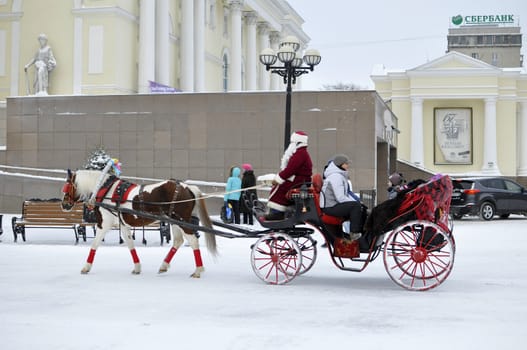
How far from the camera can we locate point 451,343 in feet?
22.6

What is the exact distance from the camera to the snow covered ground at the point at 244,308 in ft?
23.1

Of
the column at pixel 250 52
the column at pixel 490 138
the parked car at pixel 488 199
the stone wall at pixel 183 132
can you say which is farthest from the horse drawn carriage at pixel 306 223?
the column at pixel 250 52

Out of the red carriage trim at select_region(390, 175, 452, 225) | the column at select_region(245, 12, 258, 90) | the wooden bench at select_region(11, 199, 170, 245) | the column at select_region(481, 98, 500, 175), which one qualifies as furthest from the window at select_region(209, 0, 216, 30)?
the red carriage trim at select_region(390, 175, 452, 225)

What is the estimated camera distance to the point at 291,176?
10.8 metres

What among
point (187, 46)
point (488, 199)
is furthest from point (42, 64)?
point (488, 199)

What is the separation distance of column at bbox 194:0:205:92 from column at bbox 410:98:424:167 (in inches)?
683

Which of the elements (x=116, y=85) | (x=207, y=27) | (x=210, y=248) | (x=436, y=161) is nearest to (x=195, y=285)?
(x=210, y=248)

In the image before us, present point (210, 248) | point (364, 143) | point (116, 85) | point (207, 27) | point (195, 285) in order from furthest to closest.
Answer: point (207, 27) → point (116, 85) → point (364, 143) → point (210, 248) → point (195, 285)

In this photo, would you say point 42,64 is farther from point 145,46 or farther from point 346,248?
point 346,248

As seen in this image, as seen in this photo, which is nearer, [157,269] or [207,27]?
[157,269]

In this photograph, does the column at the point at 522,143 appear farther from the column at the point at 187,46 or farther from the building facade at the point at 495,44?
the building facade at the point at 495,44

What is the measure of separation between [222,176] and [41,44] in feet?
50.3

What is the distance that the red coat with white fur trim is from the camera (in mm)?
10727

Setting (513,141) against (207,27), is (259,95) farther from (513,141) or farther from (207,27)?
(513,141)
